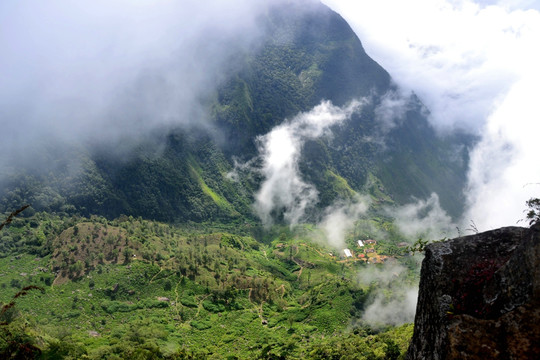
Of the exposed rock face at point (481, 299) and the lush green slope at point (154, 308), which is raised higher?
the lush green slope at point (154, 308)

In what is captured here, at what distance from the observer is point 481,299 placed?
47.2 feet

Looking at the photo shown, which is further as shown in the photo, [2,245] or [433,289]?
[2,245]

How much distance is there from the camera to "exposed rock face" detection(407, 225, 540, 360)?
12148 mm

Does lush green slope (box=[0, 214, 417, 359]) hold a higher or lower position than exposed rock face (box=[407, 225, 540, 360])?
higher

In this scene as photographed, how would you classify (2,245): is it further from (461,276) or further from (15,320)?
(461,276)

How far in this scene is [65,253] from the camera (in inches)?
6880

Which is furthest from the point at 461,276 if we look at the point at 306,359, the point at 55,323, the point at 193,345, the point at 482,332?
the point at 55,323

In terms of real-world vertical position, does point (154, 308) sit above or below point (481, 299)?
above

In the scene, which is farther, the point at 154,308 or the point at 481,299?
the point at 154,308

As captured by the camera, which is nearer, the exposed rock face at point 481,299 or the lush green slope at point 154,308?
the exposed rock face at point 481,299

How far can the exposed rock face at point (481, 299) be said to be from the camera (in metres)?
12.1

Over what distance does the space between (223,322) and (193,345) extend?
81.3ft

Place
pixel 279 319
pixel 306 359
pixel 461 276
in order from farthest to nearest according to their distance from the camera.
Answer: pixel 279 319 → pixel 306 359 → pixel 461 276

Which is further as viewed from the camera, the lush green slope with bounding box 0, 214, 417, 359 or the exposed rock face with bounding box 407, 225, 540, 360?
the lush green slope with bounding box 0, 214, 417, 359
